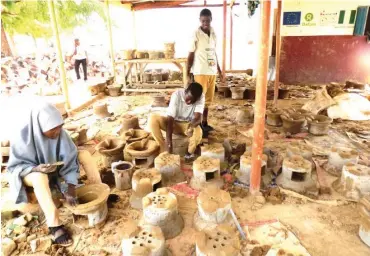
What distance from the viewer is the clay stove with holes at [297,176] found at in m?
3.14

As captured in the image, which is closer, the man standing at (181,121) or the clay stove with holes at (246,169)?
the clay stove with holes at (246,169)

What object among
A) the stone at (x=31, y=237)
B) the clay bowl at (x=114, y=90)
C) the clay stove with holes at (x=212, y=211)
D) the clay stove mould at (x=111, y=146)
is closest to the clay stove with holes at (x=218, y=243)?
the clay stove with holes at (x=212, y=211)

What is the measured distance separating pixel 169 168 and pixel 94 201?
1106 mm

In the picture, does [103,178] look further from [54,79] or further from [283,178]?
[54,79]

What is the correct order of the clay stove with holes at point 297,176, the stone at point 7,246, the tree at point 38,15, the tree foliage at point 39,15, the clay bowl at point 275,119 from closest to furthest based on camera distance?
the stone at point 7,246 → the clay stove with holes at point 297,176 → the clay bowl at point 275,119 → the tree at point 38,15 → the tree foliage at point 39,15

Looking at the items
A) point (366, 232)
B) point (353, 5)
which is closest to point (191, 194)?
point (366, 232)

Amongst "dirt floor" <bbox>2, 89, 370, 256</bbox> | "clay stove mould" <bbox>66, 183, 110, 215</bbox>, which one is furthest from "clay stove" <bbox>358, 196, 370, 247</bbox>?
"clay stove mould" <bbox>66, 183, 110, 215</bbox>

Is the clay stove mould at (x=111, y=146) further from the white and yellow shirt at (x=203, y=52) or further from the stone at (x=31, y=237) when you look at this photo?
the white and yellow shirt at (x=203, y=52)

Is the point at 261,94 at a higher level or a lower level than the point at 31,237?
higher

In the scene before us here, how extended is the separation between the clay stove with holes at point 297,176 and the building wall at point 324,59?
21.5 ft

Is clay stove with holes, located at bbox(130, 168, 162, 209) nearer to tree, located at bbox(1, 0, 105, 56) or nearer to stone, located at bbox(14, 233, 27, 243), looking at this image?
stone, located at bbox(14, 233, 27, 243)

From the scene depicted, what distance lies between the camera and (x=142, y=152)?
3.57 meters

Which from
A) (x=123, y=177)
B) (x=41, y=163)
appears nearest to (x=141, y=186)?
(x=123, y=177)

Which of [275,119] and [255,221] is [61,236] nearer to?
[255,221]
